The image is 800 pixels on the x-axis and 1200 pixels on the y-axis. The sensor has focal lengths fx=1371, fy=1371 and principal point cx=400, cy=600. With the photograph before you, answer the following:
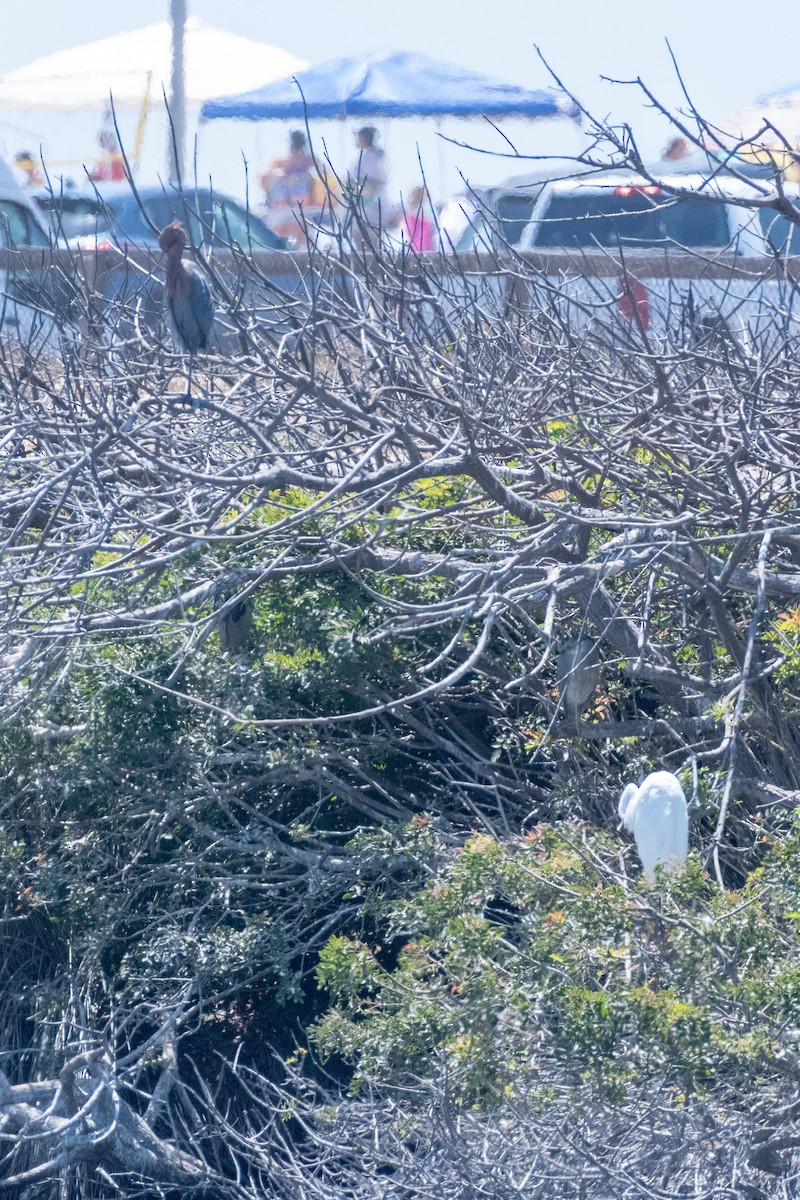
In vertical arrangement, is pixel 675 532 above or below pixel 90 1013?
above

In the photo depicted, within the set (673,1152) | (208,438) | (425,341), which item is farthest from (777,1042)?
(425,341)

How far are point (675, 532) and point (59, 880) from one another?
252cm

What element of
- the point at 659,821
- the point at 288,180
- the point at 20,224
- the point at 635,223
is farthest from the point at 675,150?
the point at 659,821

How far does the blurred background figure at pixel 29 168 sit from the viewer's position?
42.2 feet

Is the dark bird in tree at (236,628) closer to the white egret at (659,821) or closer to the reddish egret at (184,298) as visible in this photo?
the reddish egret at (184,298)

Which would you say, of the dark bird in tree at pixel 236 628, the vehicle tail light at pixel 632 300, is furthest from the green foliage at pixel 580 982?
the vehicle tail light at pixel 632 300

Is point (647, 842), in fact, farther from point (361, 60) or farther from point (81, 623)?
point (361, 60)

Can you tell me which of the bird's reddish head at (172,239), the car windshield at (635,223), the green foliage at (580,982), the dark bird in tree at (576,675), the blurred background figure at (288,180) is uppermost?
the bird's reddish head at (172,239)

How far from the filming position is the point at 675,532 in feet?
13.0

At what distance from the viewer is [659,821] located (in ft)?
11.9

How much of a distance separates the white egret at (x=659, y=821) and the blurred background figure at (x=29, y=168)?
10.6m

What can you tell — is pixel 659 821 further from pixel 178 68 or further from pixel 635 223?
pixel 178 68

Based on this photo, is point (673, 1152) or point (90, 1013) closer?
point (673, 1152)

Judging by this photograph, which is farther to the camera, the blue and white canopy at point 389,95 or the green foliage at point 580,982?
the blue and white canopy at point 389,95
